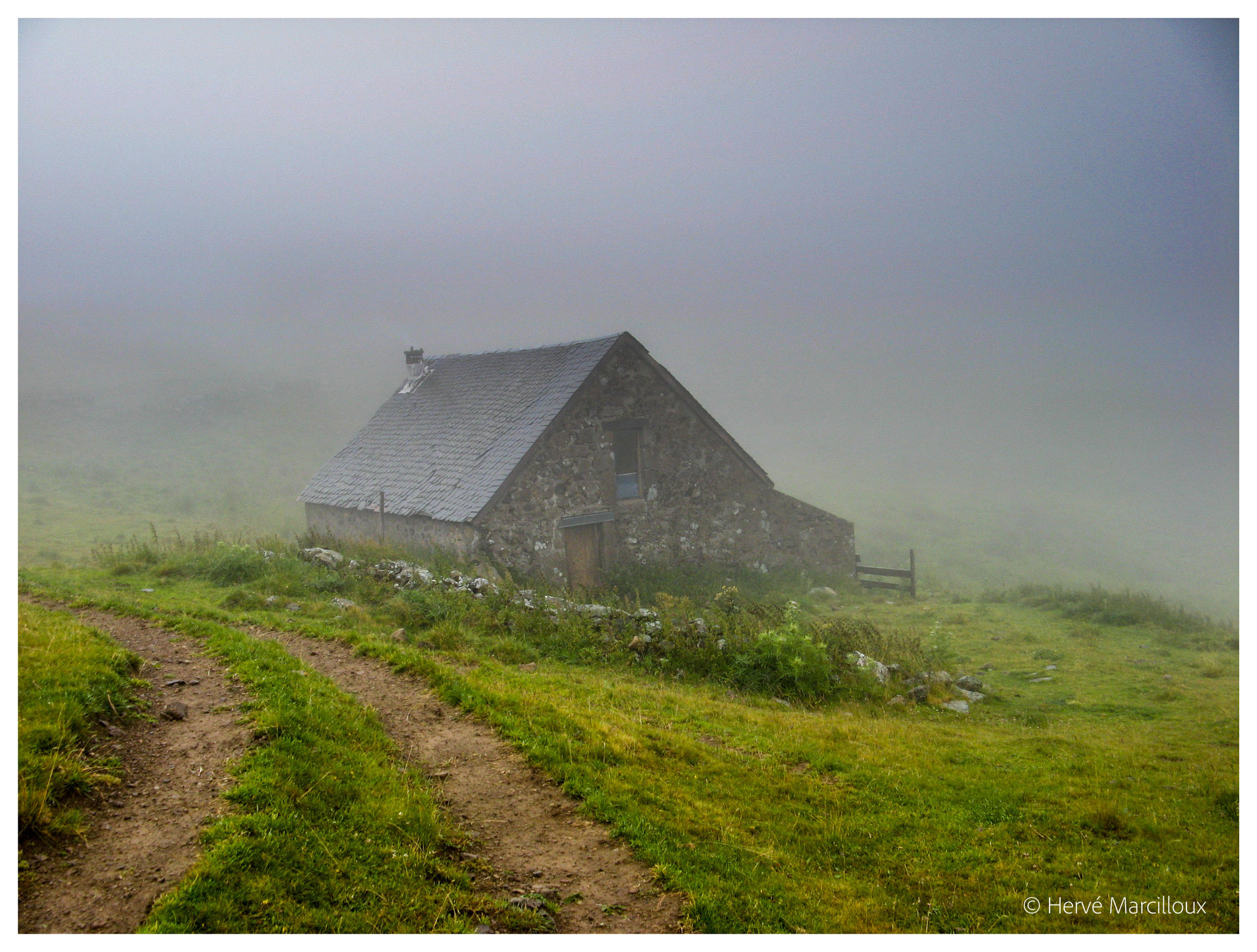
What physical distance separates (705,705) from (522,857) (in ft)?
16.6

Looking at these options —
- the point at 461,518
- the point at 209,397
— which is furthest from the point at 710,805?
the point at 209,397

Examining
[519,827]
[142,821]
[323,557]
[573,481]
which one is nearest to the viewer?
[142,821]

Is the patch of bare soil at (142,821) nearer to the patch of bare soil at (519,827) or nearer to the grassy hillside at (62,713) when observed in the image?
the grassy hillside at (62,713)

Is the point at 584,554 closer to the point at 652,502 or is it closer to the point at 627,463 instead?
the point at 652,502

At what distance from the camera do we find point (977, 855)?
6.94 m

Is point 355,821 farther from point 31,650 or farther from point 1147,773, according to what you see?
point 1147,773

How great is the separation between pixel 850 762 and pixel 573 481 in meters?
13.5

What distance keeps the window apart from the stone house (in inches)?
1.6

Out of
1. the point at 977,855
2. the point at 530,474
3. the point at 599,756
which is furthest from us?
the point at 530,474

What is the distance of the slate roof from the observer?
2069 centimetres

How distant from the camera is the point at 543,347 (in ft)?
84.3

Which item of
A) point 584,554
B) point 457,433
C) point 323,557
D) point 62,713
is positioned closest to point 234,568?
point 323,557

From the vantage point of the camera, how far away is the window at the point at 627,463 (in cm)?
2281

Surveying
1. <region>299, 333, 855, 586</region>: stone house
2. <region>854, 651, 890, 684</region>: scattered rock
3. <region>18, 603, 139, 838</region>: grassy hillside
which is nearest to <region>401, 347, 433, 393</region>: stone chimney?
<region>299, 333, 855, 586</region>: stone house
